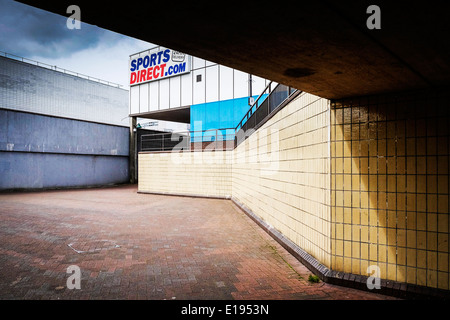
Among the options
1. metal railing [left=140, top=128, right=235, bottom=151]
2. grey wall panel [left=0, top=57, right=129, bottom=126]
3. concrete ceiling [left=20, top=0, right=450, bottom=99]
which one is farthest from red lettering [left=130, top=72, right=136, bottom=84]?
concrete ceiling [left=20, top=0, right=450, bottom=99]

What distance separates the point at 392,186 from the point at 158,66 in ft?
70.9

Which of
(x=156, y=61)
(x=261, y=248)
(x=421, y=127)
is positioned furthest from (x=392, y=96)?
(x=156, y=61)

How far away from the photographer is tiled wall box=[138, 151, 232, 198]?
46.0ft

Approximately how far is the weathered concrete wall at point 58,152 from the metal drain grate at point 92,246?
52.9 feet

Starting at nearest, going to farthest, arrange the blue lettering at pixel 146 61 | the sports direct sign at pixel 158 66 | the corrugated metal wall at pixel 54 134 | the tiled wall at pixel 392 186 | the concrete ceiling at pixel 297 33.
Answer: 1. the concrete ceiling at pixel 297 33
2. the tiled wall at pixel 392 186
3. the corrugated metal wall at pixel 54 134
4. the sports direct sign at pixel 158 66
5. the blue lettering at pixel 146 61

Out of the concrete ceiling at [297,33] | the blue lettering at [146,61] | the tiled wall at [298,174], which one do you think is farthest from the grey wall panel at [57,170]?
the concrete ceiling at [297,33]

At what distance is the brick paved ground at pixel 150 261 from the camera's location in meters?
3.75

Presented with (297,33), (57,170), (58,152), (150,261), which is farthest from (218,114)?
(297,33)

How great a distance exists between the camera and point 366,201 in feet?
12.7

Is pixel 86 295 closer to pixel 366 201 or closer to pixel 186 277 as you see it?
pixel 186 277

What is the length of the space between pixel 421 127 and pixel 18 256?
6.93 m

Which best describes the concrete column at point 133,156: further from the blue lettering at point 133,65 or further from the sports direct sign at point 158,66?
the blue lettering at point 133,65

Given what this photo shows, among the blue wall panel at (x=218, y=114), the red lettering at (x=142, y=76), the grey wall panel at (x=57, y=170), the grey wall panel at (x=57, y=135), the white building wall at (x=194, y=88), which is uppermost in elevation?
the red lettering at (x=142, y=76)

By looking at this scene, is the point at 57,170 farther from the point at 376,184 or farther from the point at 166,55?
the point at 376,184
